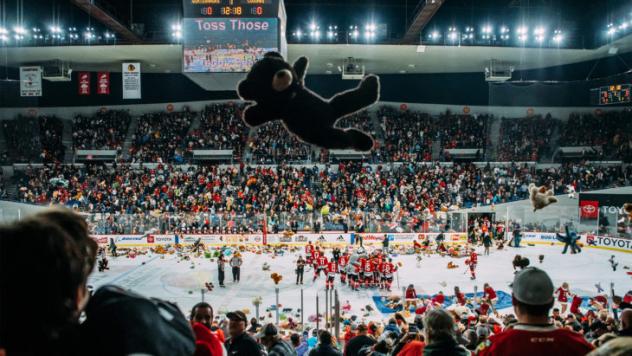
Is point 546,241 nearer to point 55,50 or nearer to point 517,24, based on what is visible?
point 517,24

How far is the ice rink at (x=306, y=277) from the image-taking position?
Result: 12750 mm

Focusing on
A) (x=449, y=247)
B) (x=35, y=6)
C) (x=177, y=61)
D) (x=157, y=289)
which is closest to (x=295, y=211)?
(x=449, y=247)

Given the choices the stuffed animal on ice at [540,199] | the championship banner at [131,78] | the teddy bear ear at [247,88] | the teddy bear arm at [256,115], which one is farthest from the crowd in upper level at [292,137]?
the teddy bear ear at [247,88]

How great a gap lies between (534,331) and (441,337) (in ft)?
2.20

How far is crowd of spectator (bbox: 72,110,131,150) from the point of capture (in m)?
29.0

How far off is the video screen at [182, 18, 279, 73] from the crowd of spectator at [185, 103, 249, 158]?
580 inches

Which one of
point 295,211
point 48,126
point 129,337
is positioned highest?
point 48,126

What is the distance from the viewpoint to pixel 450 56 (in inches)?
1035

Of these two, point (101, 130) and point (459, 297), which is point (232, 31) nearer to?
point (459, 297)

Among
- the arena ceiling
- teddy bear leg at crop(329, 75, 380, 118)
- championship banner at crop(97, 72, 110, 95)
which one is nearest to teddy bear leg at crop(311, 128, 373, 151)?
teddy bear leg at crop(329, 75, 380, 118)

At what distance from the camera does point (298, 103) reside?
3.39 metres

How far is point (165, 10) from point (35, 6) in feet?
22.4

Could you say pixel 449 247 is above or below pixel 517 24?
below

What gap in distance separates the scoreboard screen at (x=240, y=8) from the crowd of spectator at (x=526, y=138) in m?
20.2
